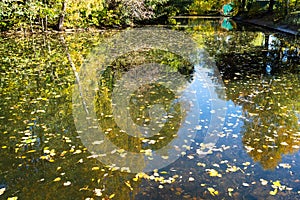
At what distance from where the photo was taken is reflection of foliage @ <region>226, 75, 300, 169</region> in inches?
189

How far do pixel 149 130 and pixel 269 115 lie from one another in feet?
8.75

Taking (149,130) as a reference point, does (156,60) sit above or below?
above

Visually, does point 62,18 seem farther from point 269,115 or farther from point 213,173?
point 213,173

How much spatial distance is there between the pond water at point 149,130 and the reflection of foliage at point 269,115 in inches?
1.0

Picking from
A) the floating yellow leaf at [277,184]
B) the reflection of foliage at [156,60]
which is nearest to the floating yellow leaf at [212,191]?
the floating yellow leaf at [277,184]

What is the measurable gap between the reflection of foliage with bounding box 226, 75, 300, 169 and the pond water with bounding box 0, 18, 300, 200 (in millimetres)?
25

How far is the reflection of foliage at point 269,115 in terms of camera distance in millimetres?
4797

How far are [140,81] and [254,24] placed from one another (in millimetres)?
23160

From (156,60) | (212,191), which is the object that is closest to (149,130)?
(212,191)

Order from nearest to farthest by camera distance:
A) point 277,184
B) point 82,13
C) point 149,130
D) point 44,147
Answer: point 277,184 < point 44,147 < point 149,130 < point 82,13

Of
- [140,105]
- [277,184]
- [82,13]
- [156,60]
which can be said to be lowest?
[277,184]

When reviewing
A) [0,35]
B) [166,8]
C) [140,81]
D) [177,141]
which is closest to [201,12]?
[166,8]

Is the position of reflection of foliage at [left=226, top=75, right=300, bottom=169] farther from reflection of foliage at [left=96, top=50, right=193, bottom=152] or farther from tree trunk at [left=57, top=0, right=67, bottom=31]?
tree trunk at [left=57, top=0, right=67, bottom=31]

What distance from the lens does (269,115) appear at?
623cm
